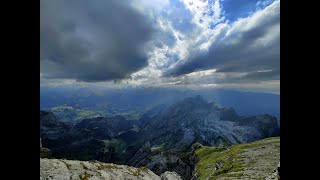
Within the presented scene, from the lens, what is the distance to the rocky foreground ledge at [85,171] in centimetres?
4028

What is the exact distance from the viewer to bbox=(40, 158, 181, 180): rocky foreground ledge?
40.3 m

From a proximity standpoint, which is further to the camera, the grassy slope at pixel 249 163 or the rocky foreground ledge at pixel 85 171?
the grassy slope at pixel 249 163

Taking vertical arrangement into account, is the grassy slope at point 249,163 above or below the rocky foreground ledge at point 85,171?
below

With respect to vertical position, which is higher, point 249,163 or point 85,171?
point 85,171

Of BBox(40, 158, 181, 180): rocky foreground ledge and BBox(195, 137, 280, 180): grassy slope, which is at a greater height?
BBox(40, 158, 181, 180): rocky foreground ledge

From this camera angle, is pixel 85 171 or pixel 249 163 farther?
pixel 249 163

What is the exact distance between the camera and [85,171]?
44625 mm

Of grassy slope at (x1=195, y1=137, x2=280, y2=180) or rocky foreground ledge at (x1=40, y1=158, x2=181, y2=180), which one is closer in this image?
rocky foreground ledge at (x1=40, y1=158, x2=181, y2=180)
